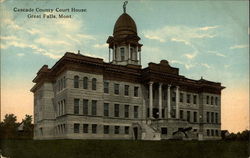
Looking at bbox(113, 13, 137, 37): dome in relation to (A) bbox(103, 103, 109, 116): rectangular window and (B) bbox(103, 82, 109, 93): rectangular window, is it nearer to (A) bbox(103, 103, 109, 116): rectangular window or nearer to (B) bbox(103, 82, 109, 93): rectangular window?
(B) bbox(103, 82, 109, 93): rectangular window

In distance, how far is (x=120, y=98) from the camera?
4222 centimetres

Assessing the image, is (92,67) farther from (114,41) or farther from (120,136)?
(114,41)

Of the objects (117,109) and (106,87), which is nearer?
(106,87)

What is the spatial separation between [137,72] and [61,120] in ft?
39.0

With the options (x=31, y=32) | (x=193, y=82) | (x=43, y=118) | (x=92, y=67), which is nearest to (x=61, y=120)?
(x=43, y=118)

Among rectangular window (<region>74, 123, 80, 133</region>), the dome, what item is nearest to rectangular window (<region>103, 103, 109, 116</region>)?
rectangular window (<region>74, 123, 80, 133</region>)

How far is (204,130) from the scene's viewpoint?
169ft

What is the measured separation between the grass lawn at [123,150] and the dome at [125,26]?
2645 cm

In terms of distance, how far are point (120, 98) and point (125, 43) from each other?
35.7 ft

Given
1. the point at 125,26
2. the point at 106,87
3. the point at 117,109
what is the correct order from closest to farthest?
1. the point at 106,87
2. the point at 117,109
3. the point at 125,26

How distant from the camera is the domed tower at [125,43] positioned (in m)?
49.5

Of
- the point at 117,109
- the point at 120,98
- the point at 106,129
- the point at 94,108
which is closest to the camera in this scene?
the point at 94,108

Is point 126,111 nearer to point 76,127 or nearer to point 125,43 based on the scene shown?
point 76,127

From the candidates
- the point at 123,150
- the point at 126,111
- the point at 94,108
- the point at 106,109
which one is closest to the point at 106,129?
the point at 106,109
